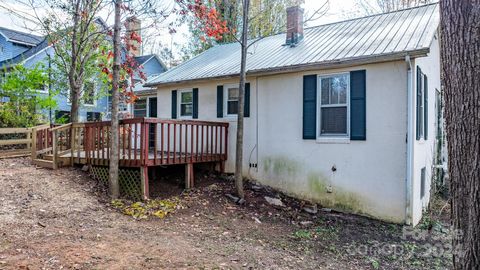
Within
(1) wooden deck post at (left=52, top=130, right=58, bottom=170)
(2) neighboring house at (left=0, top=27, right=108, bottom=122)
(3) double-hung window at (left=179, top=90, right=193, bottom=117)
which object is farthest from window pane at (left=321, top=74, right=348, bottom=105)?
(2) neighboring house at (left=0, top=27, right=108, bottom=122)

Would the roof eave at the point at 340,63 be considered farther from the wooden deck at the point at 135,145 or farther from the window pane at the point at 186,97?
the wooden deck at the point at 135,145

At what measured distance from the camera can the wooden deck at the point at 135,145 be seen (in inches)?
289

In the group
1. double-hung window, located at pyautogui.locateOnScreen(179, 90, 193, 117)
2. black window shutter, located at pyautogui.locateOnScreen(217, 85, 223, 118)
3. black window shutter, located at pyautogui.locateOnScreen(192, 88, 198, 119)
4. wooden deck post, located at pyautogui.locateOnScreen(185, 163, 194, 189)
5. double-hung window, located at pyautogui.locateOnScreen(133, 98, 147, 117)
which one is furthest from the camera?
double-hung window, located at pyautogui.locateOnScreen(133, 98, 147, 117)

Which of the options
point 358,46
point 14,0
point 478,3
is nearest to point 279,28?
point 358,46

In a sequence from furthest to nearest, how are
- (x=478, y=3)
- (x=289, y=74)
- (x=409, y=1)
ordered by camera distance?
(x=409, y=1)
(x=289, y=74)
(x=478, y=3)

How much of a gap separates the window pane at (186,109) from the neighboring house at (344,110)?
1.05 feet

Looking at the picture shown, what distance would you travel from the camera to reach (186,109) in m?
10.9

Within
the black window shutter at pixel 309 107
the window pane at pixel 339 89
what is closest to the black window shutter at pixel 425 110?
the window pane at pixel 339 89

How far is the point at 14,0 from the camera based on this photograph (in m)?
10.1

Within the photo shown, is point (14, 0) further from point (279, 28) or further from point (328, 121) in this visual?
point (279, 28)

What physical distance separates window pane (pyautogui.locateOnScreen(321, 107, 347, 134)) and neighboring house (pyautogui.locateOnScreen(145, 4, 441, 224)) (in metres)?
0.02

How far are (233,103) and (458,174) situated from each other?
759cm

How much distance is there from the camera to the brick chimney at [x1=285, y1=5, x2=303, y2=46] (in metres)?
10.2

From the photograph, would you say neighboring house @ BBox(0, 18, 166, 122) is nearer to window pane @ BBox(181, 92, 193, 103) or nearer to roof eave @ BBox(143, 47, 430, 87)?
window pane @ BBox(181, 92, 193, 103)
